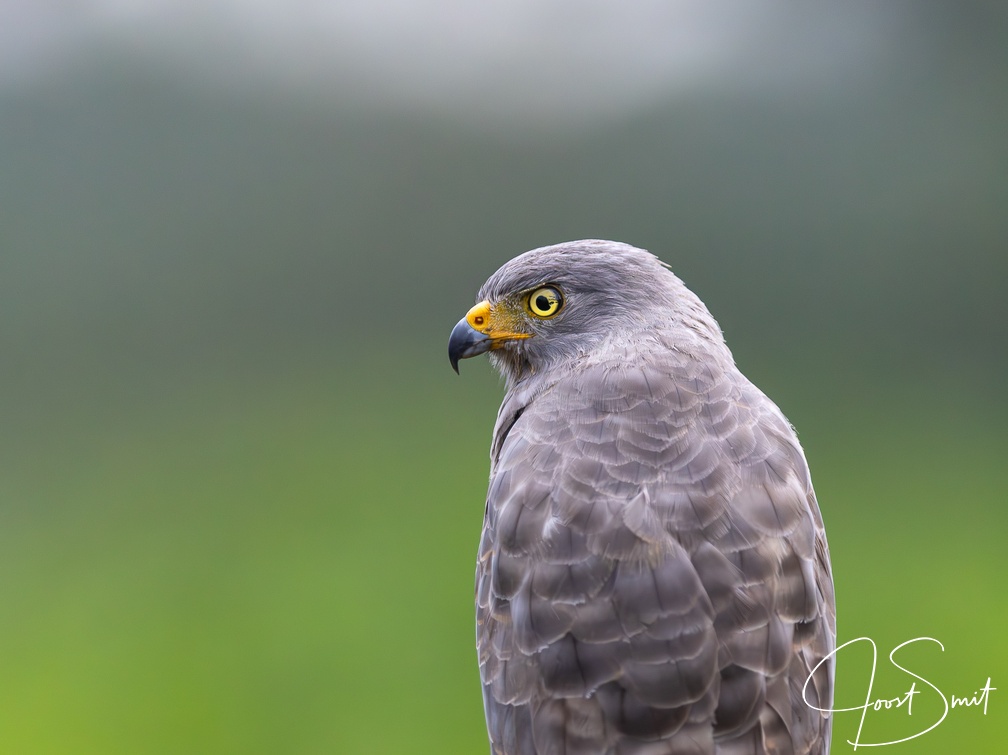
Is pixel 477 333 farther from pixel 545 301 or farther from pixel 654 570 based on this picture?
pixel 654 570

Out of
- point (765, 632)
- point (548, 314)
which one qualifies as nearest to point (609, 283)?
point (548, 314)

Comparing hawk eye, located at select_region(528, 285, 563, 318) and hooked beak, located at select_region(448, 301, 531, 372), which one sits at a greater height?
hawk eye, located at select_region(528, 285, 563, 318)

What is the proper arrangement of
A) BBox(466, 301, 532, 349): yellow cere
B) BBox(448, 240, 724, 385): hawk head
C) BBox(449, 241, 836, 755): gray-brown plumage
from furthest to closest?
BBox(466, 301, 532, 349): yellow cere → BBox(448, 240, 724, 385): hawk head → BBox(449, 241, 836, 755): gray-brown plumage

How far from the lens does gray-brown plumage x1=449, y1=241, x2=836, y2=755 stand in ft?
7.11

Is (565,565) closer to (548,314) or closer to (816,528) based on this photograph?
(816,528)

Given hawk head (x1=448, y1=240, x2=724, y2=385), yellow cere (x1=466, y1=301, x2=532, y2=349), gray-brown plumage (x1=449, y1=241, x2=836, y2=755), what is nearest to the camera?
gray-brown plumage (x1=449, y1=241, x2=836, y2=755)

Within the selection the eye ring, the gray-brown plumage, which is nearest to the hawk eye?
the eye ring

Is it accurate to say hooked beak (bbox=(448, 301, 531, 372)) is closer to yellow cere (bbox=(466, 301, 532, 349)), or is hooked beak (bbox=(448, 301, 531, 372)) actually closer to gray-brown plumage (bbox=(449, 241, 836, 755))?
yellow cere (bbox=(466, 301, 532, 349))

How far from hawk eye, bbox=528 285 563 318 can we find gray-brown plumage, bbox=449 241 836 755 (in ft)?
0.80

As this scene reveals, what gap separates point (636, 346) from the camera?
2.73 m

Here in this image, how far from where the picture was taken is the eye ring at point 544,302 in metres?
2.89

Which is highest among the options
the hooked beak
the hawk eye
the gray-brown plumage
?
the hawk eye

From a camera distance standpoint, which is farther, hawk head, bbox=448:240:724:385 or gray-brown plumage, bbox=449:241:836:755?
hawk head, bbox=448:240:724:385

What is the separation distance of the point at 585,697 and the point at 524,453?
0.66 metres
